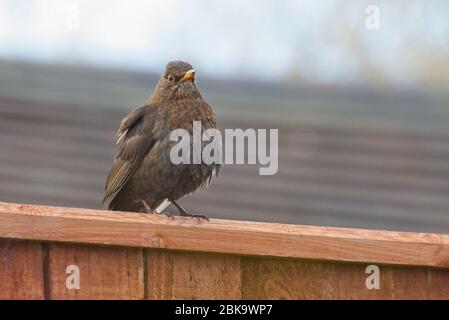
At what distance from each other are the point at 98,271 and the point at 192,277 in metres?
0.27

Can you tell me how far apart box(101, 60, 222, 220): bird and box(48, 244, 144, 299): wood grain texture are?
201cm

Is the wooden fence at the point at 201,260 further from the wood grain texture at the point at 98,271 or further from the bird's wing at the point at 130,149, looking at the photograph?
the bird's wing at the point at 130,149

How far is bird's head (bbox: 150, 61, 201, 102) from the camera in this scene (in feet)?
20.7

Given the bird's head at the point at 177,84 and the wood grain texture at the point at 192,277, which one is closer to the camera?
the wood grain texture at the point at 192,277

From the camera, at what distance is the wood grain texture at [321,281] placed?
372 centimetres

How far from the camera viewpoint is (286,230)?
12.5ft

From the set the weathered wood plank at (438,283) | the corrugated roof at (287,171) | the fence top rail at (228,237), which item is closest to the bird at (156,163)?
the corrugated roof at (287,171)

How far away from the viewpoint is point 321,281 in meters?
3.77

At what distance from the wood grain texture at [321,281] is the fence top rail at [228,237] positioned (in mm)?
37

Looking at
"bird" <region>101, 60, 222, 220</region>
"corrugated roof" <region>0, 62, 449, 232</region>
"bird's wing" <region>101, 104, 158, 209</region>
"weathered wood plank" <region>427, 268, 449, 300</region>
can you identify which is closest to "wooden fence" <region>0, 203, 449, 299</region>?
"weathered wood plank" <region>427, 268, 449, 300</region>

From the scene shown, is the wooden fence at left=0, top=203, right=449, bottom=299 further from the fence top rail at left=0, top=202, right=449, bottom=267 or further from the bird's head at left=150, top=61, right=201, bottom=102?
the bird's head at left=150, top=61, right=201, bottom=102
